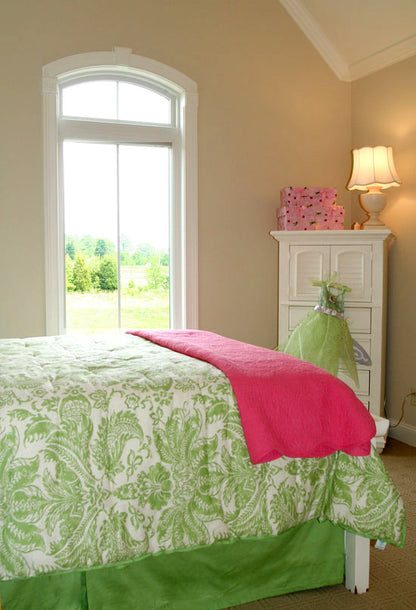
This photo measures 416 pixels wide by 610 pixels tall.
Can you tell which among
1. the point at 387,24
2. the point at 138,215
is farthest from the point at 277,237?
the point at 387,24

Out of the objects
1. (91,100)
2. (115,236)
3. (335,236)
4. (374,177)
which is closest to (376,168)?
(374,177)

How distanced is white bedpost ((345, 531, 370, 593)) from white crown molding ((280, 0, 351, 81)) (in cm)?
329

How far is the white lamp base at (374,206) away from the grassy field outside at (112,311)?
139 centimetres

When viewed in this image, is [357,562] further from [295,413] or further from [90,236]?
[90,236]

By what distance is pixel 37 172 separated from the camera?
3365 millimetres

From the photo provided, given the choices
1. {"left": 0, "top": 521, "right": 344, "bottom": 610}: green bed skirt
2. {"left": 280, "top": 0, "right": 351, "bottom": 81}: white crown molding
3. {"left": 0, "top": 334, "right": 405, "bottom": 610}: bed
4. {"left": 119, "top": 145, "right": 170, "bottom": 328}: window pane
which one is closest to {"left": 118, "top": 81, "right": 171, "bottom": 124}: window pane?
{"left": 119, "top": 145, "right": 170, "bottom": 328}: window pane

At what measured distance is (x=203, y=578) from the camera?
67.2 inches

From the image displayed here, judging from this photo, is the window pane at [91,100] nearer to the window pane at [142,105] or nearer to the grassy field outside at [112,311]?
the window pane at [142,105]

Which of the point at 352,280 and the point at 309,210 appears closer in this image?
the point at 352,280

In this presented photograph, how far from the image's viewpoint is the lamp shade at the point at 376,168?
136 inches

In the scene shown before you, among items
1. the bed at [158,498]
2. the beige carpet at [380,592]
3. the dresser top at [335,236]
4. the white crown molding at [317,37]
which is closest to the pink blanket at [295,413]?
the bed at [158,498]

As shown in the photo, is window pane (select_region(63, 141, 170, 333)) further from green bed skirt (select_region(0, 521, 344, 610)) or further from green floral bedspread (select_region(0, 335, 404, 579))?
green bed skirt (select_region(0, 521, 344, 610))

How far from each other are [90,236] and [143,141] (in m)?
0.70

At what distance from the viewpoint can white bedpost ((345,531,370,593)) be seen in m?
1.83
